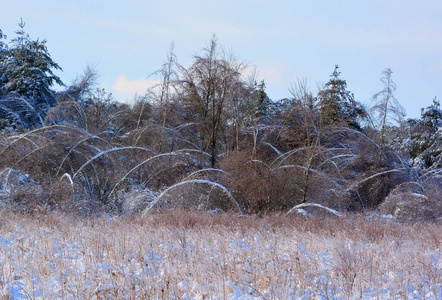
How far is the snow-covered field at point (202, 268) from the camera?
4895mm

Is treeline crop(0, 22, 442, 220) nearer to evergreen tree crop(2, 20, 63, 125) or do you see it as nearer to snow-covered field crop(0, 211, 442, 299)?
snow-covered field crop(0, 211, 442, 299)

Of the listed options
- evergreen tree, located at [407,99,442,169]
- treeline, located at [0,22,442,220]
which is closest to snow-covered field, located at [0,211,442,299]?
treeline, located at [0,22,442,220]

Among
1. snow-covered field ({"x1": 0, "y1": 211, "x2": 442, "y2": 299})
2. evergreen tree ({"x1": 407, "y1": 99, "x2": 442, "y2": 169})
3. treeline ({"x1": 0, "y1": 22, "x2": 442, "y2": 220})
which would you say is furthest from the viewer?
evergreen tree ({"x1": 407, "y1": 99, "x2": 442, "y2": 169})

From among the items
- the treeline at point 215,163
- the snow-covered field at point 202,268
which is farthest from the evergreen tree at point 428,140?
the snow-covered field at point 202,268

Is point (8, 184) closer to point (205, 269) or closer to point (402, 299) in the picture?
point (205, 269)

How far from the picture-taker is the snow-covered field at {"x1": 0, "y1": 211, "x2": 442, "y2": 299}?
16.1 ft

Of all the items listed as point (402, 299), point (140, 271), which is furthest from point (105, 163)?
point (402, 299)

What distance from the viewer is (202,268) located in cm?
577

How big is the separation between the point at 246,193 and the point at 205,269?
33.0 feet

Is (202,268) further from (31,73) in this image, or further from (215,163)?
(31,73)

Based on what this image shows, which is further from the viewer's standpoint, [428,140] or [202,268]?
[428,140]

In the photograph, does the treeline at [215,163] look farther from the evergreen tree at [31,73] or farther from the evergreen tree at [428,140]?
the evergreen tree at [31,73]

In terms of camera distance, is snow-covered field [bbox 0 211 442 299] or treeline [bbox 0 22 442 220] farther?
treeline [bbox 0 22 442 220]

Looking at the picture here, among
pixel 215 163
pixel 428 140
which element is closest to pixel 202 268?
pixel 215 163
